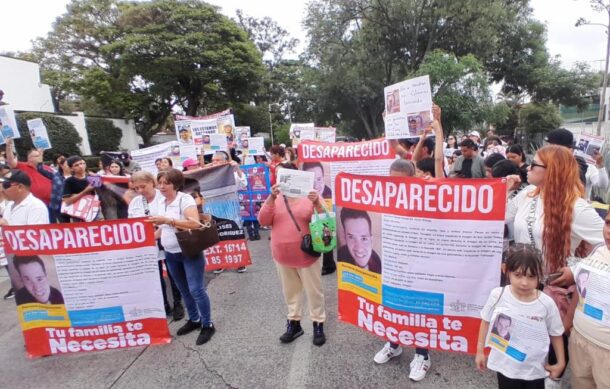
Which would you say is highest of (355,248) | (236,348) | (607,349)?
(355,248)

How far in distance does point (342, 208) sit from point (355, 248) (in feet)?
1.14

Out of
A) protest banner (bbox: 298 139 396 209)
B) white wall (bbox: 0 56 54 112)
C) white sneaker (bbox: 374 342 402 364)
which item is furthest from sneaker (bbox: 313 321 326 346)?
white wall (bbox: 0 56 54 112)

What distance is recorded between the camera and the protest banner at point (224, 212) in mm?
5164

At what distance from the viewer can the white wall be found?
25438mm

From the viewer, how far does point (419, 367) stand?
2.76 metres

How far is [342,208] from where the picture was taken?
2.96 m

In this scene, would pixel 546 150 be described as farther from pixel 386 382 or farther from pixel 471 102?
pixel 471 102

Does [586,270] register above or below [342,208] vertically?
below

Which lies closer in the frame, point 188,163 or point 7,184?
point 7,184

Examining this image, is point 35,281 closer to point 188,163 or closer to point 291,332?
point 291,332

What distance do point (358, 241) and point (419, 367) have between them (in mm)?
1083

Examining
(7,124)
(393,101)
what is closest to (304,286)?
(393,101)

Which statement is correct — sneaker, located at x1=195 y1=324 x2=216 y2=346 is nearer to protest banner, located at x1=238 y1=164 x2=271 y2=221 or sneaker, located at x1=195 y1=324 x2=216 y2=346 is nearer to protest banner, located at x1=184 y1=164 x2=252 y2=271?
protest banner, located at x1=184 y1=164 x2=252 y2=271

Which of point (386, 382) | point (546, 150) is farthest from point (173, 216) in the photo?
point (546, 150)
